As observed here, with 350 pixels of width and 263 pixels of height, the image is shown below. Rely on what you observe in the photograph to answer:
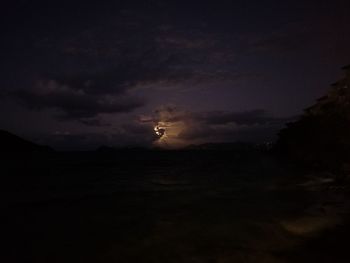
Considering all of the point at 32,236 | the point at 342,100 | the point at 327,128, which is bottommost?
the point at 32,236

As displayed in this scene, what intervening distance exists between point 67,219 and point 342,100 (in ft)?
245

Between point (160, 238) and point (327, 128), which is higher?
point (327, 128)

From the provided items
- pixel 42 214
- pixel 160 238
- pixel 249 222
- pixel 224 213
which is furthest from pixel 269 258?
pixel 42 214

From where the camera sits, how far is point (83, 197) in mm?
46469

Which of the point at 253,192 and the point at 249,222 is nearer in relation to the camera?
the point at 249,222

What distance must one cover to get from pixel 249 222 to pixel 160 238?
8284 millimetres

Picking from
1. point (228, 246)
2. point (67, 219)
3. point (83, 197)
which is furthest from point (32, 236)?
point (83, 197)

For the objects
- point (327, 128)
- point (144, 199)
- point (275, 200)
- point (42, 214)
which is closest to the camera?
point (42, 214)

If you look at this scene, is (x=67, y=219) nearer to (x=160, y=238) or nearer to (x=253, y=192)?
(x=160, y=238)

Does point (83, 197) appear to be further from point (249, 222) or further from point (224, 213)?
point (249, 222)

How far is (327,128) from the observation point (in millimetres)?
77688

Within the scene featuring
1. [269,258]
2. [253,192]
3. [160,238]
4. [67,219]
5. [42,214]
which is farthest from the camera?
[253,192]

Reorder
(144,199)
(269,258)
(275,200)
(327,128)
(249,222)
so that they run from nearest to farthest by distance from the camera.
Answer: (269,258)
(249,222)
(275,200)
(144,199)
(327,128)

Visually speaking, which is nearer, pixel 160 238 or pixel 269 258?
pixel 269 258
